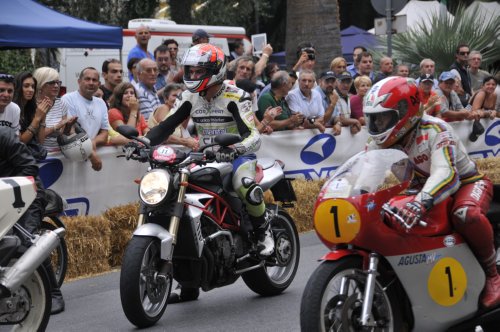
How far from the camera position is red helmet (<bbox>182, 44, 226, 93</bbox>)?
8.46 meters

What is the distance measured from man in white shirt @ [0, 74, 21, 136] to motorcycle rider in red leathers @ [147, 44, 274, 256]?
1558 millimetres

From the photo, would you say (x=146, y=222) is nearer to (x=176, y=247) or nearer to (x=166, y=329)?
(x=176, y=247)

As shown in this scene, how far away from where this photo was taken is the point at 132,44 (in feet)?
74.4

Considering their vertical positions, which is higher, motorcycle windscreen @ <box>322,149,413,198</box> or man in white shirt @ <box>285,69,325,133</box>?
motorcycle windscreen @ <box>322,149,413,198</box>

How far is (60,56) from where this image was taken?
857 inches

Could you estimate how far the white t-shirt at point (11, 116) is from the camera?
30.7 feet

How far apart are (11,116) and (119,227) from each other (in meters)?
1.84

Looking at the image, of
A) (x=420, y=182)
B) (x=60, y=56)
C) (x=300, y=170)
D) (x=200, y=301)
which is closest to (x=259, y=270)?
(x=200, y=301)

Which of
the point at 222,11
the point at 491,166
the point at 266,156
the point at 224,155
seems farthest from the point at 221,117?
the point at 222,11

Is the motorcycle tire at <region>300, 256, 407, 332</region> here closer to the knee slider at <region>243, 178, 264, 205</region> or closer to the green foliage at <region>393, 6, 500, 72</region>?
the knee slider at <region>243, 178, 264, 205</region>

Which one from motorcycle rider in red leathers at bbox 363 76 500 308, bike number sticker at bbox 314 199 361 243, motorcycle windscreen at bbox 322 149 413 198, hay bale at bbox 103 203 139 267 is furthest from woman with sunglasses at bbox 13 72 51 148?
bike number sticker at bbox 314 199 361 243

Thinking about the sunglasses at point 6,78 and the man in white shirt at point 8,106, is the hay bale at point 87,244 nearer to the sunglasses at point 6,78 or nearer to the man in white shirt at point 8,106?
the man in white shirt at point 8,106

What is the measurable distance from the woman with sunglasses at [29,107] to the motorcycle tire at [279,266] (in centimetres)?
234

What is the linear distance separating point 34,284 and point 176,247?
1507mm
